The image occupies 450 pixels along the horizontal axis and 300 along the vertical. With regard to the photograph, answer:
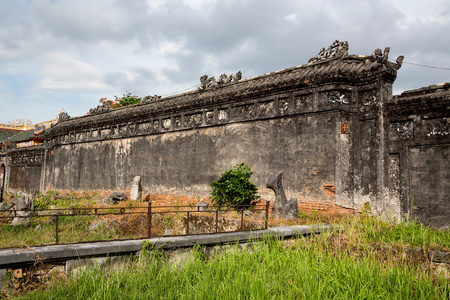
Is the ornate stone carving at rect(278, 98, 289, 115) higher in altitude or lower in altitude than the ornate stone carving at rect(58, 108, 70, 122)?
lower

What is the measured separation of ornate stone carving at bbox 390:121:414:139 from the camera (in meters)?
8.27

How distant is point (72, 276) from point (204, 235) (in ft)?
6.45

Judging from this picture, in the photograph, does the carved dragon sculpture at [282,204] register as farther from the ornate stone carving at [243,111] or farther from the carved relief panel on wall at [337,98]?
the ornate stone carving at [243,111]

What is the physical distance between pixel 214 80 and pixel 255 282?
981 centimetres

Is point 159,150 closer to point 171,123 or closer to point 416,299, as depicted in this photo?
point 171,123

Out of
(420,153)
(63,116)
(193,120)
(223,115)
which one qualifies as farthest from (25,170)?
(420,153)

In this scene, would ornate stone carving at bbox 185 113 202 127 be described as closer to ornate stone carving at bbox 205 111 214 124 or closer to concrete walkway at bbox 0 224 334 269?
ornate stone carving at bbox 205 111 214 124

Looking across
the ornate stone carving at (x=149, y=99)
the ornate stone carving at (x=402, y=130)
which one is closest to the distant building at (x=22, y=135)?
the ornate stone carving at (x=149, y=99)

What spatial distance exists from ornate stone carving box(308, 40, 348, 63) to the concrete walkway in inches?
225

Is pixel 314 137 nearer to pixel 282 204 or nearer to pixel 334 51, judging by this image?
pixel 282 204

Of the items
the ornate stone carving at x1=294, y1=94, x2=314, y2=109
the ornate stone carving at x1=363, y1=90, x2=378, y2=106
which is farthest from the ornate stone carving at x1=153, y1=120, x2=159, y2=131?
the ornate stone carving at x1=363, y1=90, x2=378, y2=106

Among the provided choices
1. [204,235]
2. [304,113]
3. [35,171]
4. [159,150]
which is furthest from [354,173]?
[35,171]

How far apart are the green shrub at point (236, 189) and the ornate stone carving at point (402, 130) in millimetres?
3890

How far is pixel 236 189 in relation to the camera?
390 inches
